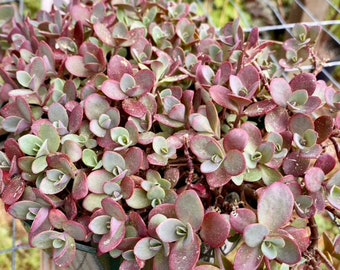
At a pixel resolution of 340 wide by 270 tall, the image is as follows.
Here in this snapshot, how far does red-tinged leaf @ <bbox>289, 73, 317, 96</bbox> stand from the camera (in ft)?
2.10

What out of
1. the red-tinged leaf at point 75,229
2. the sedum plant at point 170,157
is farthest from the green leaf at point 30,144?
the red-tinged leaf at point 75,229

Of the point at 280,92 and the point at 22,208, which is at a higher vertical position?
the point at 280,92

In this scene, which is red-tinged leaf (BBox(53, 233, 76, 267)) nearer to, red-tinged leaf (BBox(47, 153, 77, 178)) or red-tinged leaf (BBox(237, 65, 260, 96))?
red-tinged leaf (BBox(47, 153, 77, 178))

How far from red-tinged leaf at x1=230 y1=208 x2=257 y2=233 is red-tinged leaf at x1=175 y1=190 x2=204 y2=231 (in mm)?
32

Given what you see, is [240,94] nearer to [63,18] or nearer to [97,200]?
[97,200]

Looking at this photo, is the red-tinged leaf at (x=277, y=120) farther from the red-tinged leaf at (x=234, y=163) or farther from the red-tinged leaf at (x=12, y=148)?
the red-tinged leaf at (x=12, y=148)

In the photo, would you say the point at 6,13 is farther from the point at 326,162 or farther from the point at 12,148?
the point at 326,162

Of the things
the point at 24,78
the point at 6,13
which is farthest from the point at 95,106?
the point at 6,13

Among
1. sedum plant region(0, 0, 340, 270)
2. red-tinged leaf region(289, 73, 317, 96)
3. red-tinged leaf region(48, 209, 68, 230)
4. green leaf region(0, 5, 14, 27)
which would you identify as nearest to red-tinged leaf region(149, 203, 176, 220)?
sedum plant region(0, 0, 340, 270)

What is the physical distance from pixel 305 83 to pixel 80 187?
0.95 ft

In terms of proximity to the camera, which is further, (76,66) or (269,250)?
(76,66)

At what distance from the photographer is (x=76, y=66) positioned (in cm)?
73

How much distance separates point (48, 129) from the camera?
62 centimetres

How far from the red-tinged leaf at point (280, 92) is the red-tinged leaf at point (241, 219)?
0.16m
